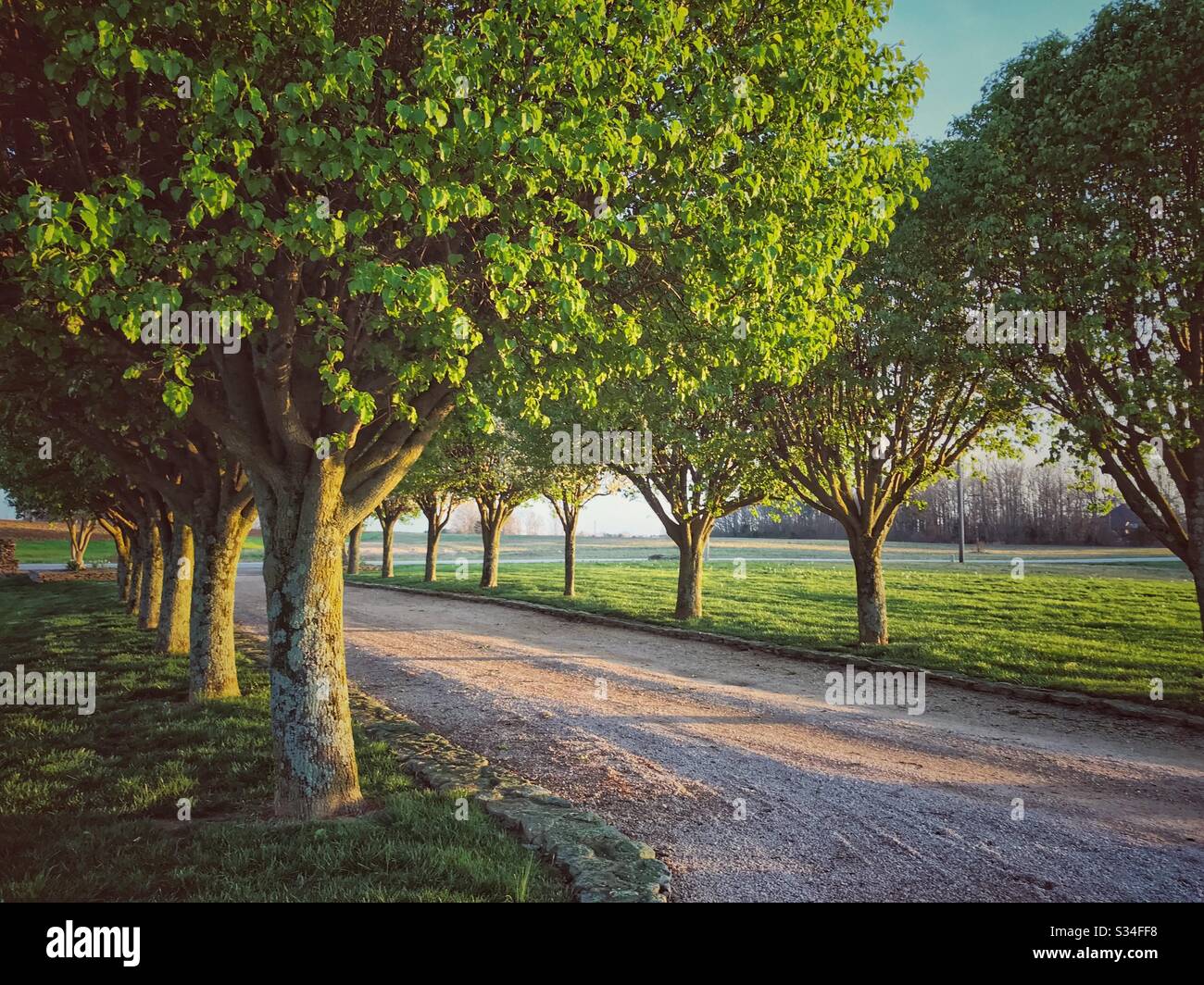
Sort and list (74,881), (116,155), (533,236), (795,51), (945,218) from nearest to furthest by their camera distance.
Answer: (74,881) → (533,236) → (116,155) → (795,51) → (945,218)

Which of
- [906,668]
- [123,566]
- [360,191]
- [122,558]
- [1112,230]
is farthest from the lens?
[123,566]

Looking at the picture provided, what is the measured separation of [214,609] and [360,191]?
9.91 meters

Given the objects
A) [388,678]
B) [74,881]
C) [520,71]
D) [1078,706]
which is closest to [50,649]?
[388,678]

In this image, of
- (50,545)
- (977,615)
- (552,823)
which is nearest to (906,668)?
(977,615)

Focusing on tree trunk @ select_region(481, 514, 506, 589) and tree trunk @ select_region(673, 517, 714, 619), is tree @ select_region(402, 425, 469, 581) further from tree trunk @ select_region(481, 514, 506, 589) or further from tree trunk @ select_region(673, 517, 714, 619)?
tree trunk @ select_region(673, 517, 714, 619)

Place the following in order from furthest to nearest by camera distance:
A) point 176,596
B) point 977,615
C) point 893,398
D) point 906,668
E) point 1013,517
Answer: point 1013,517 < point 977,615 < point 176,596 < point 893,398 < point 906,668

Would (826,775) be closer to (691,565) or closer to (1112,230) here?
(1112,230)

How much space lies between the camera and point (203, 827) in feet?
23.5

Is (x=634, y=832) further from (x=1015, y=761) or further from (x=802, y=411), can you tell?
(x=802, y=411)

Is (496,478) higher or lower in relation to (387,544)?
higher

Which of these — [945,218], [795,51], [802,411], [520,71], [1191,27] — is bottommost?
[802,411]

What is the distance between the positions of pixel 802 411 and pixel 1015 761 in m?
10.8

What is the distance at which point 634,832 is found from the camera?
7445mm

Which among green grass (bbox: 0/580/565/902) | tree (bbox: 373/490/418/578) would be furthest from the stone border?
tree (bbox: 373/490/418/578)
